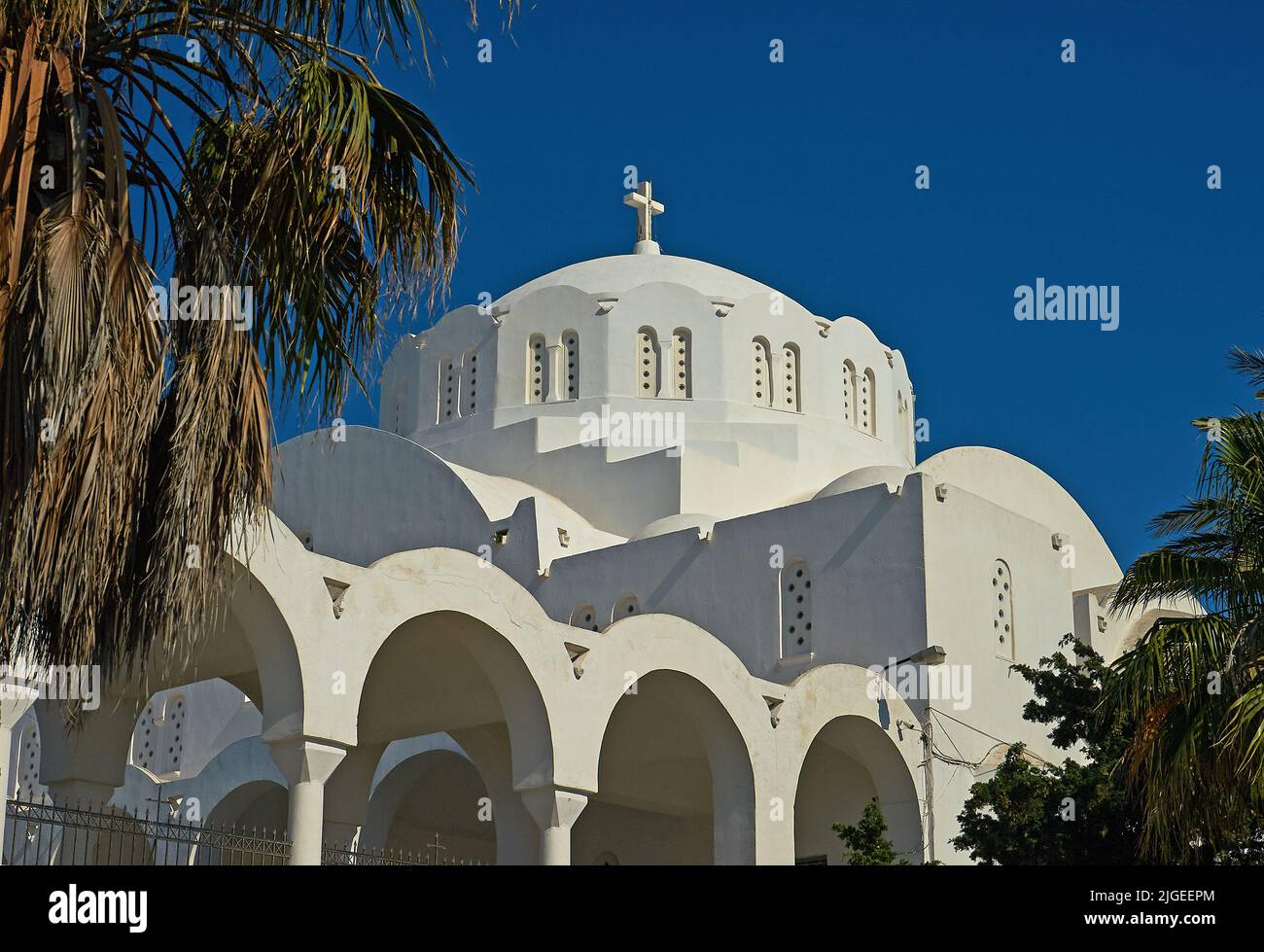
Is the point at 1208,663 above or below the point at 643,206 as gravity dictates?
below

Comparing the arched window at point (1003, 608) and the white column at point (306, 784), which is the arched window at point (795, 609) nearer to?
the arched window at point (1003, 608)

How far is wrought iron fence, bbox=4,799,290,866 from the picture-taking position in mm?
10992

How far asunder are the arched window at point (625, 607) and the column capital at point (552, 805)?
258 inches

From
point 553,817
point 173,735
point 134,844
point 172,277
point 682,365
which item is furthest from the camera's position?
point 173,735

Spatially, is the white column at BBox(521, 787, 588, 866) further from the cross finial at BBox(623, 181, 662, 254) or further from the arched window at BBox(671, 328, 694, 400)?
the cross finial at BBox(623, 181, 662, 254)

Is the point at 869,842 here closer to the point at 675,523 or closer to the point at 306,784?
the point at 306,784

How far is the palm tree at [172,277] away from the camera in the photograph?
237 inches

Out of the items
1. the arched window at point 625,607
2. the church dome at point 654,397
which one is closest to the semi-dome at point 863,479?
the church dome at point 654,397

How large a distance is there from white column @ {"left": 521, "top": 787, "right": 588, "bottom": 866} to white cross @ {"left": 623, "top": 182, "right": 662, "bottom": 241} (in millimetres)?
15041

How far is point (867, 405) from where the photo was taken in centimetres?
2484

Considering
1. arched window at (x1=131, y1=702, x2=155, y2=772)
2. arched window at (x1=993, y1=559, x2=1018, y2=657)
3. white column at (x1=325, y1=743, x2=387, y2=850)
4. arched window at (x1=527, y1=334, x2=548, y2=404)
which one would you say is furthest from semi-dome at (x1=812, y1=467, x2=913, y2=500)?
arched window at (x1=131, y1=702, x2=155, y2=772)

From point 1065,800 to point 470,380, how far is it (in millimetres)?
12758

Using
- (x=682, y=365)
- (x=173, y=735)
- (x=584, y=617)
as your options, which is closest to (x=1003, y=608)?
(x=584, y=617)

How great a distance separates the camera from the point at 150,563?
6504 mm
